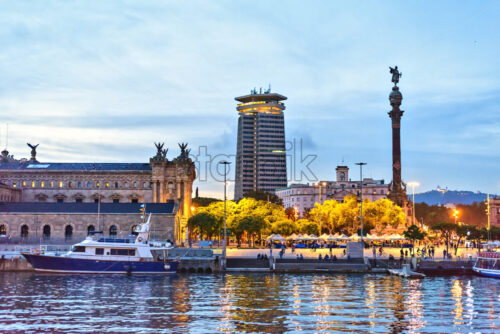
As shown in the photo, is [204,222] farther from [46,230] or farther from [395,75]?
[395,75]

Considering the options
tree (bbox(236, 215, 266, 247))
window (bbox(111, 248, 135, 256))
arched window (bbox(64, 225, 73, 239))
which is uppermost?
tree (bbox(236, 215, 266, 247))

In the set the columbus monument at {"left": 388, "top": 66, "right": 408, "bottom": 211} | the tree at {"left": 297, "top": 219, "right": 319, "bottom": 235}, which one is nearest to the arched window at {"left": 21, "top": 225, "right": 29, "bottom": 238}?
the tree at {"left": 297, "top": 219, "right": 319, "bottom": 235}

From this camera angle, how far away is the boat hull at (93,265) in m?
67.6

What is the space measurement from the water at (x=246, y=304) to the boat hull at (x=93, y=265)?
2295mm

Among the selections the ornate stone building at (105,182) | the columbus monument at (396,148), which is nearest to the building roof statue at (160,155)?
the ornate stone building at (105,182)

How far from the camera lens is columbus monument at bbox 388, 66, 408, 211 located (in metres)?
134

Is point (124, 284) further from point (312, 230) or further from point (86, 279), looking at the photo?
point (312, 230)

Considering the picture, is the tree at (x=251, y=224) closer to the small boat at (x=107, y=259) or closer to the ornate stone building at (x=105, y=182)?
the ornate stone building at (x=105, y=182)

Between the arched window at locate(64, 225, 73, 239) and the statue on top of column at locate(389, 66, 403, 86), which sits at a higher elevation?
the statue on top of column at locate(389, 66, 403, 86)

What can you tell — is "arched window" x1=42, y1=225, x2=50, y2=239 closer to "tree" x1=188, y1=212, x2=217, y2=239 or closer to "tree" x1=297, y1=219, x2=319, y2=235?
"tree" x1=188, y1=212, x2=217, y2=239

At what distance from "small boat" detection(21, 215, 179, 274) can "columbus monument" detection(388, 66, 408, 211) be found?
76.9 metres

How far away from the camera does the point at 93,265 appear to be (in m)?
67.6

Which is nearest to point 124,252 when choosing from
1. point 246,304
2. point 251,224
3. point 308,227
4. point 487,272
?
point 246,304

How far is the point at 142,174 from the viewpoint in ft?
409
